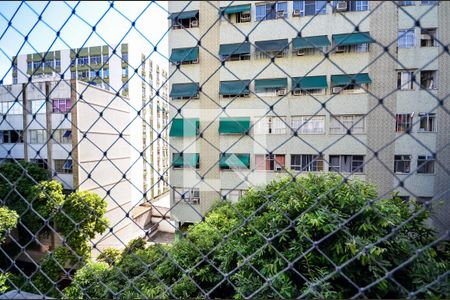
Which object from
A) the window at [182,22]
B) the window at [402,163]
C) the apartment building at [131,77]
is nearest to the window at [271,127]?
the window at [402,163]

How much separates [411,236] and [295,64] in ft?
15.1

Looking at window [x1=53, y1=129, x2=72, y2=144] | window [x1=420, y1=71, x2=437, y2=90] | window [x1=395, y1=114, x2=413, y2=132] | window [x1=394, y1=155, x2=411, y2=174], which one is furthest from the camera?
window [x1=53, y1=129, x2=72, y2=144]

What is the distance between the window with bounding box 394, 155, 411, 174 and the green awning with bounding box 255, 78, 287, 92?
8.46ft

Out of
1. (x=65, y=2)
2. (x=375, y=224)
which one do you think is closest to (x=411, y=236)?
(x=375, y=224)

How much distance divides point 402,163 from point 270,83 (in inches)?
117

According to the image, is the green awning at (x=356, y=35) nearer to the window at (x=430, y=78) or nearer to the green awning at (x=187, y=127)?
the green awning at (x=187, y=127)

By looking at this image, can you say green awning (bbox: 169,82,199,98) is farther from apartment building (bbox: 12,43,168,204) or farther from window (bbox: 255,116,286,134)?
window (bbox: 255,116,286,134)

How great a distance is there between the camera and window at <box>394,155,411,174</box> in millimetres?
4648

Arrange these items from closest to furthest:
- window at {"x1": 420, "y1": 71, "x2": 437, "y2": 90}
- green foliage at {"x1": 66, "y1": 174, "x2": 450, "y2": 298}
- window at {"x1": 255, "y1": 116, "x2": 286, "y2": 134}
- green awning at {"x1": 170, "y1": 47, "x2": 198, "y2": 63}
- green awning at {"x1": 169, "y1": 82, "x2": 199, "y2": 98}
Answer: green awning at {"x1": 170, "y1": 47, "x2": 198, "y2": 63} < green awning at {"x1": 169, "y1": 82, "x2": 199, "y2": 98} < green foliage at {"x1": 66, "y1": 174, "x2": 450, "y2": 298} < window at {"x1": 420, "y1": 71, "x2": 437, "y2": 90} < window at {"x1": 255, "y1": 116, "x2": 286, "y2": 134}

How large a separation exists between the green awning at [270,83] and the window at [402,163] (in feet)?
8.46

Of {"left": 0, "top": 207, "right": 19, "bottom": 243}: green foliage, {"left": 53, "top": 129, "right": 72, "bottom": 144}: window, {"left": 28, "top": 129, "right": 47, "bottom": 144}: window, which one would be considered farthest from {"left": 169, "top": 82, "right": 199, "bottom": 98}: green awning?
{"left": 28, "top": 129, "right": 47, "bottom": 144}: window

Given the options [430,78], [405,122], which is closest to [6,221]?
[405,122]

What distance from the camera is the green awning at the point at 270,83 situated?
196 inches

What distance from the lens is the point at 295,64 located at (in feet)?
17.5
